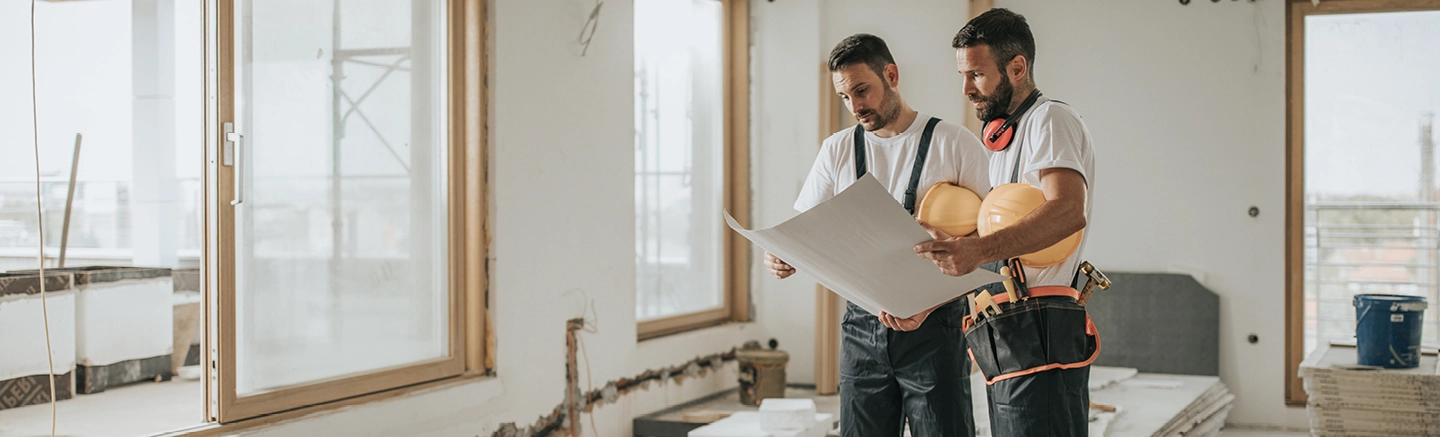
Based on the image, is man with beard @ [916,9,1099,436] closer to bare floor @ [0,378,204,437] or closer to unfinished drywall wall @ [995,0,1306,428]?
bare floor @ [0,378,204,437]

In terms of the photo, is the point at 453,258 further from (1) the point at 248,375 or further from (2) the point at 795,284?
(2) the point at 795,284

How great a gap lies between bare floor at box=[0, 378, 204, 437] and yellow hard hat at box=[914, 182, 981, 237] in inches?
76.0

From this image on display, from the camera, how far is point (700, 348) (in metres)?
4.79

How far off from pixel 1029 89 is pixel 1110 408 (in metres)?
2.64

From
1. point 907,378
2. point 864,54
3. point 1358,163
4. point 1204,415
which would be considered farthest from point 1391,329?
point 864,54

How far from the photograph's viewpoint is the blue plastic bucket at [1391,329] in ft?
12.4

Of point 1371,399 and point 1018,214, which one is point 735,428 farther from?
point 1018,214

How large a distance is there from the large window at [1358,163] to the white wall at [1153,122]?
12 centimetres

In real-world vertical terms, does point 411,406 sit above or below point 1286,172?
below

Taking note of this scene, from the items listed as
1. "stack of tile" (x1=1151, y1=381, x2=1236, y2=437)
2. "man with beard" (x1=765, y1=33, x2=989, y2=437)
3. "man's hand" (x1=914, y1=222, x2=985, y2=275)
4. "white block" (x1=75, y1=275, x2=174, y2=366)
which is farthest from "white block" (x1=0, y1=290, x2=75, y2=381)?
"stack of tile" (x1=1151, y1=381, x2=1236, y2=437)

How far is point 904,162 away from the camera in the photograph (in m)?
2.25

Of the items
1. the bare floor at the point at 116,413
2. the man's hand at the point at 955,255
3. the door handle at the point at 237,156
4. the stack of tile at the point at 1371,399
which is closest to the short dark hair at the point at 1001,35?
the man's hand at the point at 955,255

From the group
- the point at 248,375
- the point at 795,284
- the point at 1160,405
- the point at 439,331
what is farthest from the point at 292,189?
the point at 1160,405

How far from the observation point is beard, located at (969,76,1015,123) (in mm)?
1791
